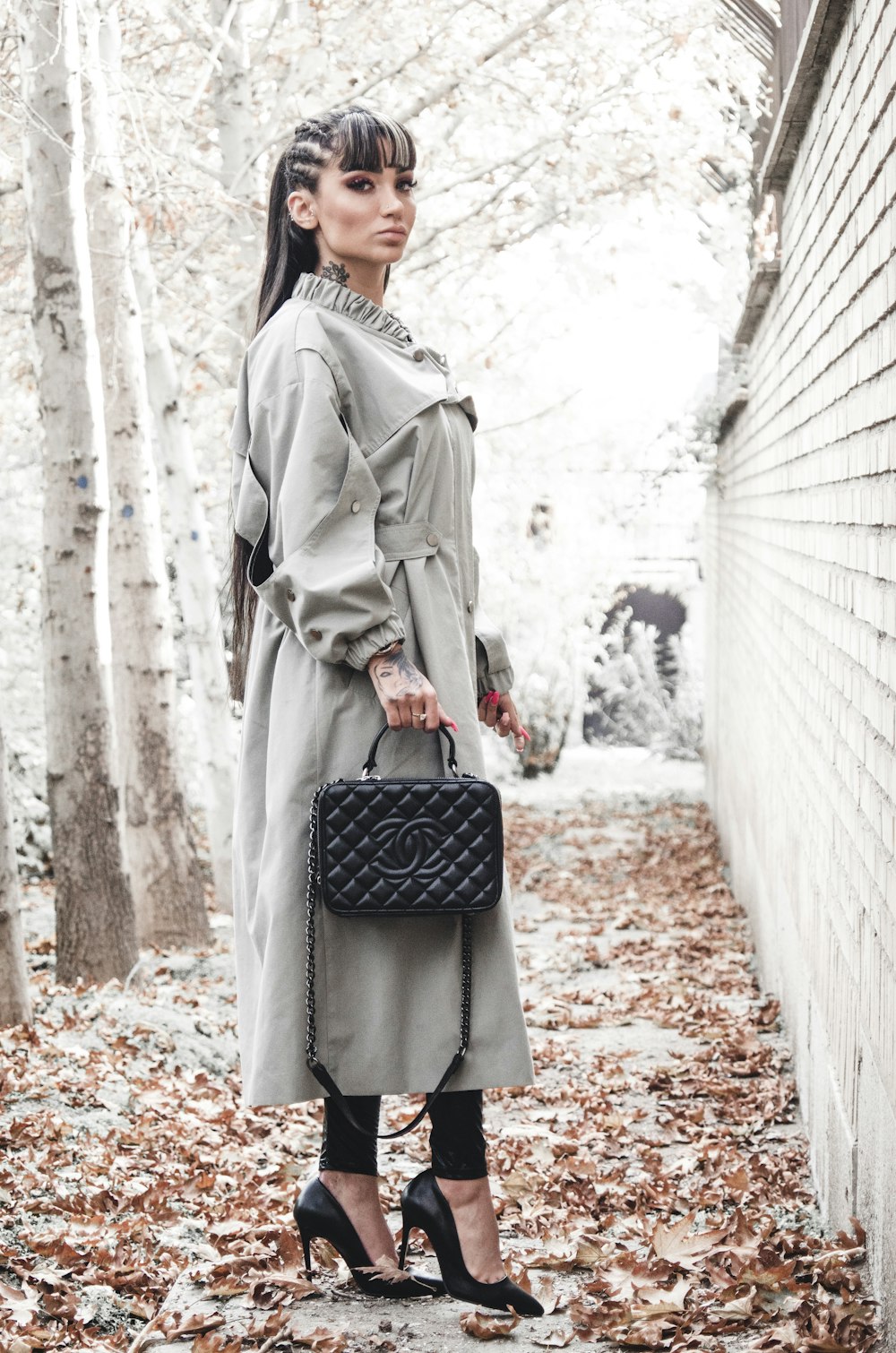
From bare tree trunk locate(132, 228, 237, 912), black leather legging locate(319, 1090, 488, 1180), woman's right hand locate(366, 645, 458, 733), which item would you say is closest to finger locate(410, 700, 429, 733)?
woman's right hand locate(366, 645, 458, 733)

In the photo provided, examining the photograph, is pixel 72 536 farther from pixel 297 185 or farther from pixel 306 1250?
pixel 306 1250

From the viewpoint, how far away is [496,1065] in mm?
2809

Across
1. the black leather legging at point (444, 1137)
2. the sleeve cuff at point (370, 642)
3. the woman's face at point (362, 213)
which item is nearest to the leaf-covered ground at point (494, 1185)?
the black leather legging at point (444, 1137)

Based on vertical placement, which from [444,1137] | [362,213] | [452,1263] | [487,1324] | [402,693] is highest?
[362,213]

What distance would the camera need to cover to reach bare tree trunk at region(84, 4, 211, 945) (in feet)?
25.5

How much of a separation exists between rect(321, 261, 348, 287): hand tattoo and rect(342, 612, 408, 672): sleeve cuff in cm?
75

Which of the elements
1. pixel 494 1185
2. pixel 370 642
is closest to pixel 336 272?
pixel 370 642

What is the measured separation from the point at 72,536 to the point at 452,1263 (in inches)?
169

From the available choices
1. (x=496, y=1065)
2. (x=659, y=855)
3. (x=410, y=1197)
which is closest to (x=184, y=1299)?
(x=410, y=1197)

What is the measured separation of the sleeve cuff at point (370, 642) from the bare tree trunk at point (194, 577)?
6.63 meters

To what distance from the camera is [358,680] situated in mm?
2818

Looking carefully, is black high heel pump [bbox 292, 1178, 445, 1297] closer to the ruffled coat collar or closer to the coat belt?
the coat belt

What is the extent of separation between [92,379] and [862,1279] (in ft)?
15.9

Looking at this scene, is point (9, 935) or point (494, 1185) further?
point (9, 935)
